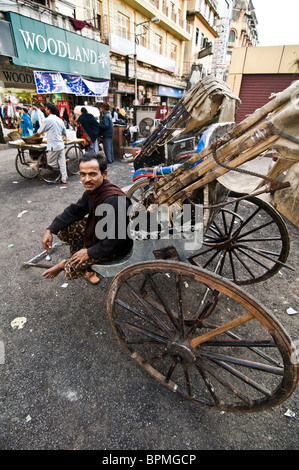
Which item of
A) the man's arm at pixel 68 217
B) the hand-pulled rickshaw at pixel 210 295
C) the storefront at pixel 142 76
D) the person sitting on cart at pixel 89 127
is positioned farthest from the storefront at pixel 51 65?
the man's arm at pixel 68 217

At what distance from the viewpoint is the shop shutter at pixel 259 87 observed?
34.4 feet

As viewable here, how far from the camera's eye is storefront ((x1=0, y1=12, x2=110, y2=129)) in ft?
31.5

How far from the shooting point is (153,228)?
6.63 feet

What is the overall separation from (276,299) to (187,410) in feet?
5.68

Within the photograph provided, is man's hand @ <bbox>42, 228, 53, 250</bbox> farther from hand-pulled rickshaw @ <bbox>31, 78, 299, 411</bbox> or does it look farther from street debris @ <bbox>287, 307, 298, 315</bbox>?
street debris @ <bbox>287, 307, 298, 315</bbox>

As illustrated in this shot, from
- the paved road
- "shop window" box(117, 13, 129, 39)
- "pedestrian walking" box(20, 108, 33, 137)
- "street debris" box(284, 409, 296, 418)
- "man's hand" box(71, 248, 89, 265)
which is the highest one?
"shop window" box(117, 13, 129, 39)

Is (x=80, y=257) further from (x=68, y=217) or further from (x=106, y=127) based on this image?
(x=106, y=127)

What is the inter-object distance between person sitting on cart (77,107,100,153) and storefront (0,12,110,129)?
491cm

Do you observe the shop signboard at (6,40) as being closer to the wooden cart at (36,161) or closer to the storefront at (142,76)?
the wooden cart at (36,161)

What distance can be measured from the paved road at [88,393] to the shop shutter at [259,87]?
11358 millimetres

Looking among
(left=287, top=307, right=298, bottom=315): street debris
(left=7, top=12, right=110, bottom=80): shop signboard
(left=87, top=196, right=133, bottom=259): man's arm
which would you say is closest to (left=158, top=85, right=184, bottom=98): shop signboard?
(left=7, top=12, right=110, bottom=80): shop signboard
